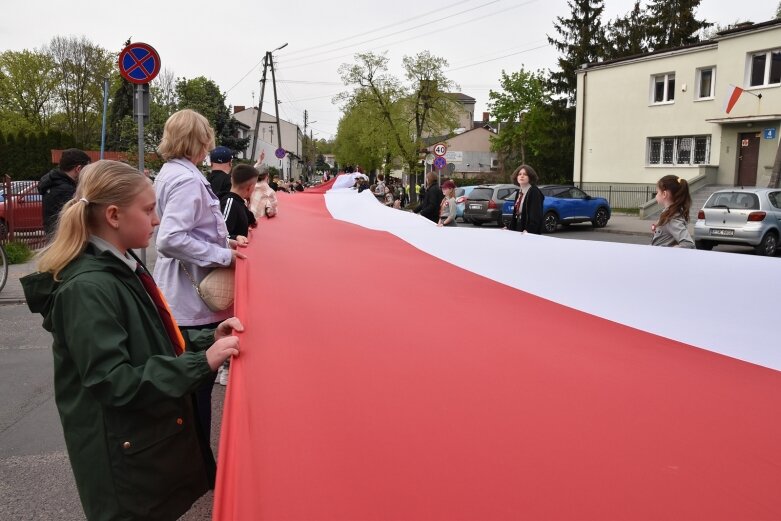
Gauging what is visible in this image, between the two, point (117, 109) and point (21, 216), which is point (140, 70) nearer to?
point (21, 216)

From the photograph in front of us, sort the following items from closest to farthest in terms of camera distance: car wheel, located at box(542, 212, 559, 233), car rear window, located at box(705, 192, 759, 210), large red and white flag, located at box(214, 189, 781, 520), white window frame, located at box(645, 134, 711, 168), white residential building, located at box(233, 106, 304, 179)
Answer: large red and white flag, located at box(214, 189, 781, 520)
car rear window, located at box(705, 192, 759, 210)
car wheel, located at box(542, 212, 559, 233)
white window frame, located at box(645, 134, 711, 168)
white residential building, located at box(233, 106, 304, 179)

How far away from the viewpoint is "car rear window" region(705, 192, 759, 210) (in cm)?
1612

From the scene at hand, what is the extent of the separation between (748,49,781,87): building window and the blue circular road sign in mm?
28311

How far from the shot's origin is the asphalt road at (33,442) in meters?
3.59

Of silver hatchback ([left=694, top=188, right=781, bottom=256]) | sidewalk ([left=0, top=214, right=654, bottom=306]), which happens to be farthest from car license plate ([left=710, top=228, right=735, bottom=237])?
sidewalk ([left=0, top=214, right=654, bottom=306])

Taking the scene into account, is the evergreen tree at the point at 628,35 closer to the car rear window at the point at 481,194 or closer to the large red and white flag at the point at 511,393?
the car rear window at the point at 481,194

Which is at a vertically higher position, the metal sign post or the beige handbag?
the metal sign post

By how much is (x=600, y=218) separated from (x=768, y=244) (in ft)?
30.3

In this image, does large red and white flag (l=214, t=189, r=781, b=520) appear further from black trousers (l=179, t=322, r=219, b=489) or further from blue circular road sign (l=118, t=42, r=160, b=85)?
blue circular road sign (l=118, t=42, r=160, b=85)

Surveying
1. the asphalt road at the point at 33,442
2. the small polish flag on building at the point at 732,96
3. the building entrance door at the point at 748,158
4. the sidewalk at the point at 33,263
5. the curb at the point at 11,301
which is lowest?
the asphalt road at the point at 33,442

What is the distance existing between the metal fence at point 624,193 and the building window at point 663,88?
463 centimetres

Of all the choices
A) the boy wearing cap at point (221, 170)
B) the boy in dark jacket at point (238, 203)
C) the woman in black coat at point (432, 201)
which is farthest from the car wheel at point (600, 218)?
the boy in dark jacket at point (238, 203)

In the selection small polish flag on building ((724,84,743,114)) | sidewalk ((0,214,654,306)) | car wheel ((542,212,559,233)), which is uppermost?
small polish flag on building ((724,84,743,114))

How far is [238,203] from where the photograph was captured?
15.4ft
